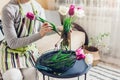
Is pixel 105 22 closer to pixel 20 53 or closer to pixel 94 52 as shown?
pixel 94 52

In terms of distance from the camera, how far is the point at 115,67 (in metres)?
2.63

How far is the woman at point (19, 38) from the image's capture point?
1.48 meters

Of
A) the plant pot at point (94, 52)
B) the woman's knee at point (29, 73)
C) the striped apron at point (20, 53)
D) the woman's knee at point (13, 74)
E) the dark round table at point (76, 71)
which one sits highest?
the striped apron at point (20, 53)

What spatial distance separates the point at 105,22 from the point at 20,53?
56.8 inches

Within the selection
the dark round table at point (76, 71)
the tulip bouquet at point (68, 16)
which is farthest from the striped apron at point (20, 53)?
the tulip bouquet at point (68, 16)

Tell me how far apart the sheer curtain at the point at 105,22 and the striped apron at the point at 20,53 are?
4.16 feet

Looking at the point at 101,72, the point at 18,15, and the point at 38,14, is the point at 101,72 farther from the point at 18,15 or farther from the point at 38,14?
the point at 18,15

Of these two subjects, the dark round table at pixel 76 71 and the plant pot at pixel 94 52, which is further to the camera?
the plant pot at pixel 94 52

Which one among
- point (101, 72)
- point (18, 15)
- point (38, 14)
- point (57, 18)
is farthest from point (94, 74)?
point (18, 15)

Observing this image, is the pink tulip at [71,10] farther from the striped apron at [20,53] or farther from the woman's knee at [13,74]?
the woman's knee at [13,74]

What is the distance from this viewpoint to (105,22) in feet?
8.67

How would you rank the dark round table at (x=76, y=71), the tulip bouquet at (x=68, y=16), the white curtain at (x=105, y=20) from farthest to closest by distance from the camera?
1. the white curtain at (x=105, y=20)
2. the tulip bouquet at (x=68, y=16)
3. the dark round table at (x=76, y=71)

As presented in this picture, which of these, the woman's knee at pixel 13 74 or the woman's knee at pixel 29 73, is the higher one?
the woman's knee at pixel 13 74

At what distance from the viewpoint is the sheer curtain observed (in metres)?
2.54
